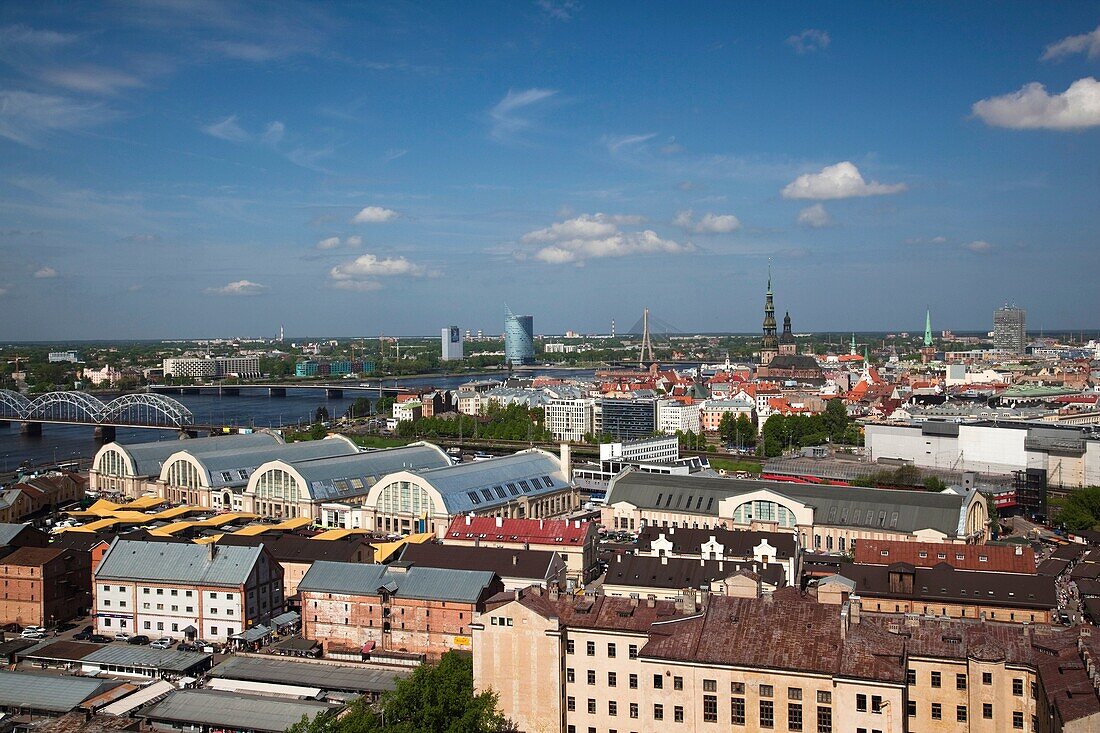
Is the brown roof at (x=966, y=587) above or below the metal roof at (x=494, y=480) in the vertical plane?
below

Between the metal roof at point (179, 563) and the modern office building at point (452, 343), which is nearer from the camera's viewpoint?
the metal roof at point (179, 563)

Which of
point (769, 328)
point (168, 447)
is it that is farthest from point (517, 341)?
point (168, 447)

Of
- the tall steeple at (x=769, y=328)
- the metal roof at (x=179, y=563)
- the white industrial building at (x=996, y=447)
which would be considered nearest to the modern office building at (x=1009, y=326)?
the tall steeple at (x=769, y=328)

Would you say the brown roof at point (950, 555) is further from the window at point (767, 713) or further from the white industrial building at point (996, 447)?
the white industrial building at point (996, 447)

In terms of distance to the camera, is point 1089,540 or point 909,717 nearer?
point 909,717

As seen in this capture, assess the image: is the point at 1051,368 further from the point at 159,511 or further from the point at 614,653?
the point at 614,653

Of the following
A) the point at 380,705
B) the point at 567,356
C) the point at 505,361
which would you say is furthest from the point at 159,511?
the point at 567,356

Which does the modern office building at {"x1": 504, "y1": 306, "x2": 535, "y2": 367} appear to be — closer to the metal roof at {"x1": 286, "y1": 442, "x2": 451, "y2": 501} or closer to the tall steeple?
the tall steeple

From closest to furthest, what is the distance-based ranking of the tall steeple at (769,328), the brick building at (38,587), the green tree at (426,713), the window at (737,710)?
1. the window at (737,710)
2. the green tree at (426,713)
3. the brick building at (38,587)
4. the tall steeple at (769,328)
